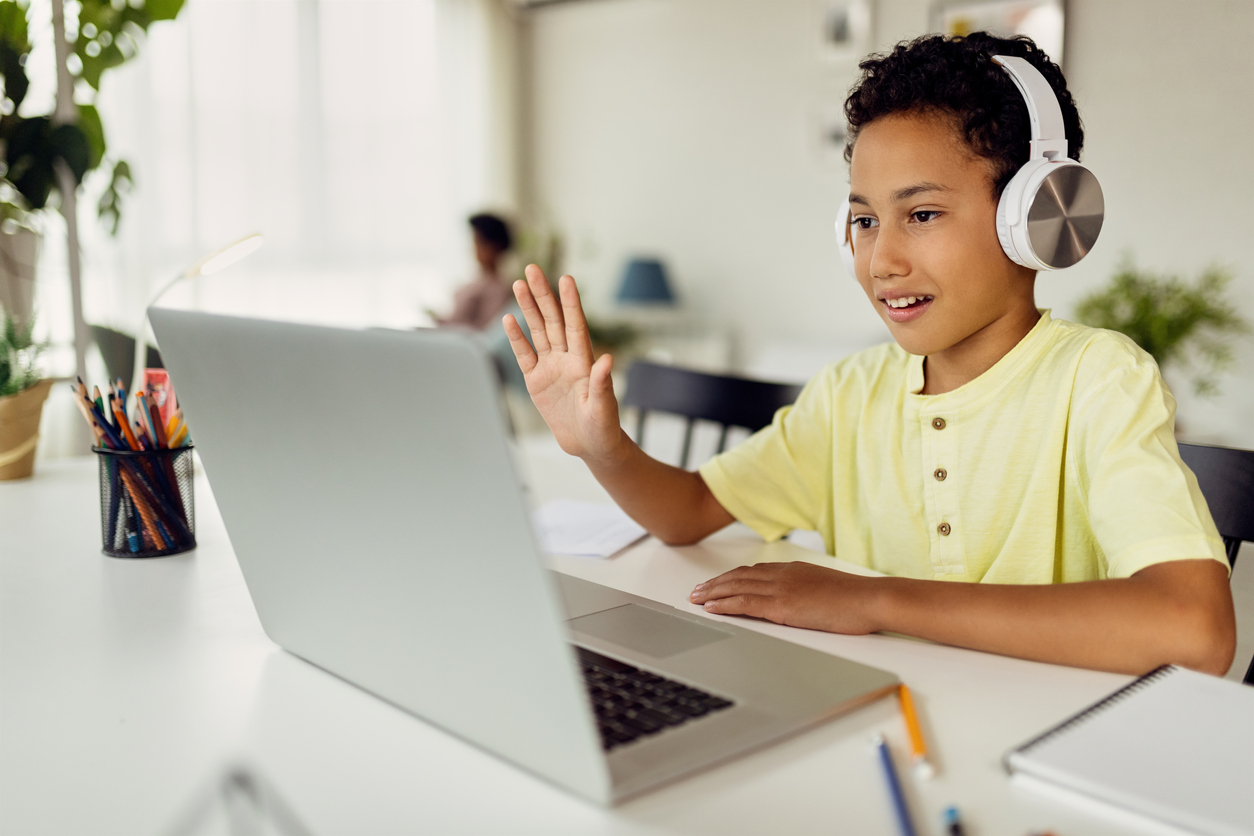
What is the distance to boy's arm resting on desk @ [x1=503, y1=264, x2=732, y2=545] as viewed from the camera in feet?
2.93

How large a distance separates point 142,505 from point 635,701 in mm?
610

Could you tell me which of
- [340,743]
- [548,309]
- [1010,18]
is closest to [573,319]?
[548,309]

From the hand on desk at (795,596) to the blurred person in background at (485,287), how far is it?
3.60 meters

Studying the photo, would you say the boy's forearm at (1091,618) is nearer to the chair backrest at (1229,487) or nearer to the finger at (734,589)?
the finger at (734,589)

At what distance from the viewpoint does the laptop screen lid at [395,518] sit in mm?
435

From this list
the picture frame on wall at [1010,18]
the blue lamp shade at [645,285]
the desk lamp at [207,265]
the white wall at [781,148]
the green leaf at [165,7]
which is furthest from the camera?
the blue lamp shade at [645,285]

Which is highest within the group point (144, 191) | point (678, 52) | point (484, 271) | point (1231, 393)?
point (678, 52)

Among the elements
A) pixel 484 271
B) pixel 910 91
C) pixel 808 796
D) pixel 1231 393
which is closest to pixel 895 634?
pixel 808 796

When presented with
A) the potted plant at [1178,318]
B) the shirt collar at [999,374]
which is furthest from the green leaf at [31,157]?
the potted plant at [1178,318]

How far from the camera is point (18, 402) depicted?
4.20 ft

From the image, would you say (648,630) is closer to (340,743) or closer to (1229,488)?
(340,743)

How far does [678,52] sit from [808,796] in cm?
431

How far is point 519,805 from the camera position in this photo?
18.8 inches

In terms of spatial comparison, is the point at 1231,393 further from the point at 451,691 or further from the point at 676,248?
the point at 451,691
